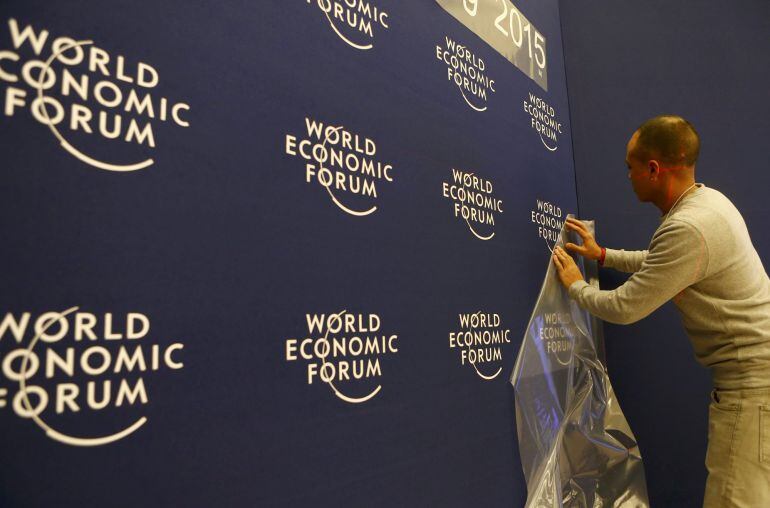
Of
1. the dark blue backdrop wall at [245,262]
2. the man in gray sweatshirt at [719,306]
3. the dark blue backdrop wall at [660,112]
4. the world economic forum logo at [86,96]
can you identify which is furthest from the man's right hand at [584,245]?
the world economic forum logo at [86,96]

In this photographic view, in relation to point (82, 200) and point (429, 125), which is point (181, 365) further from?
point (429, 125)

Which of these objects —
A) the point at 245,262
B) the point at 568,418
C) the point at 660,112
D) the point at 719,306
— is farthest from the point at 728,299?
the point at 245,262

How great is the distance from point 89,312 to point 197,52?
1.26 ft

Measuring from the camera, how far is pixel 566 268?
148 cm

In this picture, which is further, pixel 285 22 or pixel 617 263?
pixel 617 263

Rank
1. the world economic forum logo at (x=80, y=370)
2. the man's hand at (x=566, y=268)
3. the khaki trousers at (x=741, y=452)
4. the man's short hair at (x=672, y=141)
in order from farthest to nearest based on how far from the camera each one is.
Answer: the man's hand at (x=566, y=268), the man's short hair at (x=672, y=141), the khaki trousers at (x=741, y=452), the world economic forum logo at (x=80, y=370)

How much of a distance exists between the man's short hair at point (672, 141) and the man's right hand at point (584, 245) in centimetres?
33

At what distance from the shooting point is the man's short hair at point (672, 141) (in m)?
1.31

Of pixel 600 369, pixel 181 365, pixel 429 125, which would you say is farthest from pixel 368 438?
pixel 600 369

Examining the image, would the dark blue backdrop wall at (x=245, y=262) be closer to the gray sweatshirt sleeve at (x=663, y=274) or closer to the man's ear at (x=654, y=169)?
the gray sweatshirt sleeve at (x=663, y=274)

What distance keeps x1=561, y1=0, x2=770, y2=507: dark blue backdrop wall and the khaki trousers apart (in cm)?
48

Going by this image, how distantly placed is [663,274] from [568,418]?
513mm

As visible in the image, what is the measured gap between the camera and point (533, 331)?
4.63 feet

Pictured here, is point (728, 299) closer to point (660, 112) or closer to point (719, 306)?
point (719, 306)
